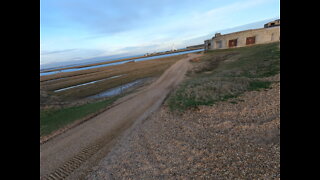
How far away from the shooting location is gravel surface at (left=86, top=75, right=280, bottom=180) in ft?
13.2

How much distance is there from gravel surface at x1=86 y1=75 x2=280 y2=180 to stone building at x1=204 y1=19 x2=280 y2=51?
42.2 m

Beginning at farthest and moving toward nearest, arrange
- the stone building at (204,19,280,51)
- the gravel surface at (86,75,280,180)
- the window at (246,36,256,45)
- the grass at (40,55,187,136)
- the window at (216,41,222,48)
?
the window at (216,41,222,48) < the window at (246,36,256,45) < the stone building at (204,19,280,51) < the grass at (40,55,187,136) < the gravel surface at (86,75,280,180)

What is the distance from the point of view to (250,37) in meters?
41.4

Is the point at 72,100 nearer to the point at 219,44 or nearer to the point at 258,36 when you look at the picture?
the point at 219,44

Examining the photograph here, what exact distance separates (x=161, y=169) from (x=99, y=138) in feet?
15.9

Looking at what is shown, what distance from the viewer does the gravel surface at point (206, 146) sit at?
13.2ft

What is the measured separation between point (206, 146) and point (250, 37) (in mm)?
48722

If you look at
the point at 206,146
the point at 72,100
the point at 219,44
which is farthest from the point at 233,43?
the point at 206,146

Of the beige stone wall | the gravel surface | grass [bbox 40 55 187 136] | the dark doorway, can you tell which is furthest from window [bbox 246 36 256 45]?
the gravel surface

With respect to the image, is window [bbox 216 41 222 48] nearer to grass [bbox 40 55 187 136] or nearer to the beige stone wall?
the beige stone wall
